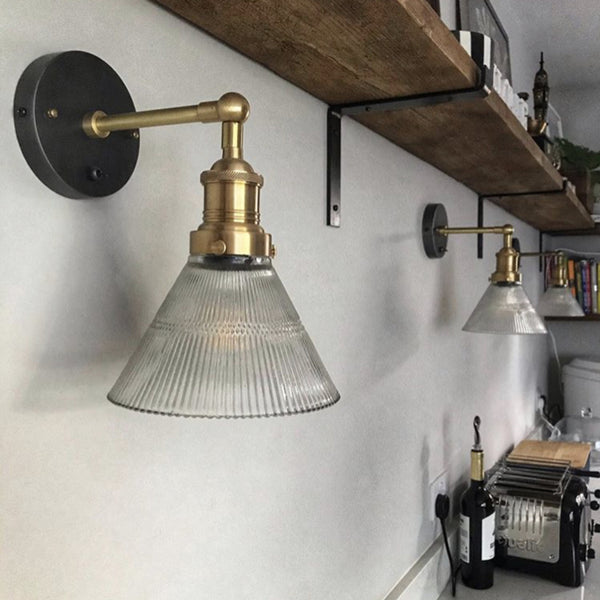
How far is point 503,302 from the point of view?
1179mm

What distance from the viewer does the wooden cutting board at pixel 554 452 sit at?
183 cm

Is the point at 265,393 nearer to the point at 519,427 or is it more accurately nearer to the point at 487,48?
the point at 487,48

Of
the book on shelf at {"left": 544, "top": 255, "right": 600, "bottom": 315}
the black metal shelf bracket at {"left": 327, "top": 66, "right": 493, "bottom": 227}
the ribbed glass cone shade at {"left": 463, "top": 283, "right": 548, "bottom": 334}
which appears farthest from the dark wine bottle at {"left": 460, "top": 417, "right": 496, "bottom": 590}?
the book on shelf at {"left": 544, "top": 255, "right": 600, "bottom": 315}

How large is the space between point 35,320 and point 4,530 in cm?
14

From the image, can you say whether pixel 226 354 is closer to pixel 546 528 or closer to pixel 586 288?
pixel 546 528

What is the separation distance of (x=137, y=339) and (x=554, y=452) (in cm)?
170

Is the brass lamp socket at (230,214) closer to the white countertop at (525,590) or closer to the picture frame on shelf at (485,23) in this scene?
the picture frame on shelf at (485,23)

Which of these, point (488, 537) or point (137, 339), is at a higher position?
point (137, 339)

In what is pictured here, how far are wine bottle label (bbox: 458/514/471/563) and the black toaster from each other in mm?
124

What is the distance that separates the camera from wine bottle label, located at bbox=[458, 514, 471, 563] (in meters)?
1.35

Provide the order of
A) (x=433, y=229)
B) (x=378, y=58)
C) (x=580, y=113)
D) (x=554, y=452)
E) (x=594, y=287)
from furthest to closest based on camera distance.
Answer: (x=580, y=113)
(x=594, y=287)
(x=554, y=452)
(x=433, y=229)
(x=378, y=58)

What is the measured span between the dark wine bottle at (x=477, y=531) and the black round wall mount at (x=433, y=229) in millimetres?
381

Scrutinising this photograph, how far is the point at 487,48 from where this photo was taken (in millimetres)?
875

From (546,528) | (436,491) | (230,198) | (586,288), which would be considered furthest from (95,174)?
(586,288)
